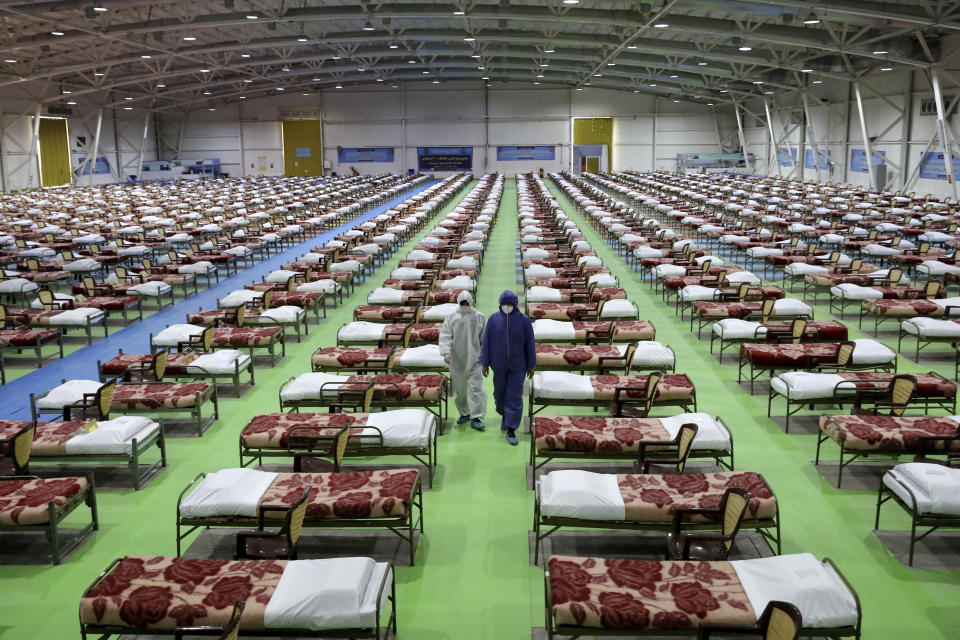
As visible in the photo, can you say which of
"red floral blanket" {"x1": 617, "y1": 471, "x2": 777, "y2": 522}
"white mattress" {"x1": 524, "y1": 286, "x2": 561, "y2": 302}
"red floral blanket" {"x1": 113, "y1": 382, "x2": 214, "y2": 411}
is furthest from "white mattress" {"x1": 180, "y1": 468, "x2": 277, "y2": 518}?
"white mattress" {"x1": 524, "y1": 286, "x2": 561, "y2": 302}

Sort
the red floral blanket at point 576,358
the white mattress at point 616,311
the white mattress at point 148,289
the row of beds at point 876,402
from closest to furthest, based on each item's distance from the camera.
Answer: the row of beds at point 876,402 < the red floral blanket at point 576,358 < the white mattress at point 616,311 < the white mattress at point 148,289

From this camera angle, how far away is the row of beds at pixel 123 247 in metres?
14.2

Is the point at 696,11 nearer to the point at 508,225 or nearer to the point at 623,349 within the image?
the point at 508,225

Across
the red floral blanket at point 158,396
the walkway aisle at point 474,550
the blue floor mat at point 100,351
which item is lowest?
the walkway aisle at point 474,550

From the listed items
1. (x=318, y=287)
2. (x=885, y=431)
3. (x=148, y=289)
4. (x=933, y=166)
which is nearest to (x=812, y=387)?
(x=885, y=431)

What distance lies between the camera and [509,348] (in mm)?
8766

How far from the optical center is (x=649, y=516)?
6.20m

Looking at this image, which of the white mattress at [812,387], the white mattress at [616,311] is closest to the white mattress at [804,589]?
the white mattress at [812,387]

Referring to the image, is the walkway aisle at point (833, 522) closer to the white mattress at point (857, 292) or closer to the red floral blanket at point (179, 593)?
the red floral blanket at point (179, 593)

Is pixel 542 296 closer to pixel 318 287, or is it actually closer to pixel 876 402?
pixel 318 287

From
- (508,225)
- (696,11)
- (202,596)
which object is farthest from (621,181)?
(202,596)

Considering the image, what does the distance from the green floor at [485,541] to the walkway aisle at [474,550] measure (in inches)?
0.5

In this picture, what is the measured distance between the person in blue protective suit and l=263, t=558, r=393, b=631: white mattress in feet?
12.8

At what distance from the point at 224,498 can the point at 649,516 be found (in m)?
3.58
